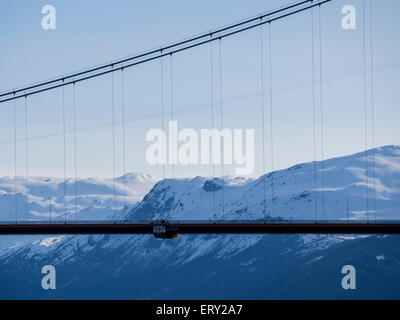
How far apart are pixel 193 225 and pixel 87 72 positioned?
30699 mm
